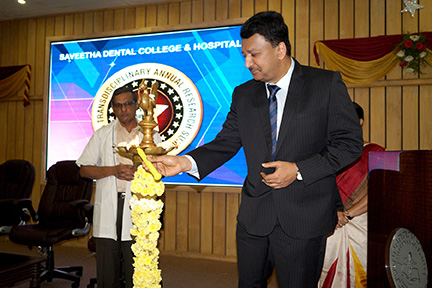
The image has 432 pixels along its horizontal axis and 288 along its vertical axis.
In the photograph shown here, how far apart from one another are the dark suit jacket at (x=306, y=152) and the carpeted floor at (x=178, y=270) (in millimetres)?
2439

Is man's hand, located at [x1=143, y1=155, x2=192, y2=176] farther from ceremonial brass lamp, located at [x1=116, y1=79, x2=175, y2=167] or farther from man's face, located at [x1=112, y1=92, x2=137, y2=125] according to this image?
man's face, located at [x1=112, y1=92, x2=137, y2=125]

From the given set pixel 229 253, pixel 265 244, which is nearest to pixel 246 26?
pixel 265 244

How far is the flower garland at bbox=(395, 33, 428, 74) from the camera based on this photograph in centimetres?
390

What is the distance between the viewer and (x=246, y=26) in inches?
60.0

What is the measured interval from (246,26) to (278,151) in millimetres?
510

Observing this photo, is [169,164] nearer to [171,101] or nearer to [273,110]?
[273,110]

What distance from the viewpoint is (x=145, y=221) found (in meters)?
1.30

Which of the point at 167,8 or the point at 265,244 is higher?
the point at 167,8

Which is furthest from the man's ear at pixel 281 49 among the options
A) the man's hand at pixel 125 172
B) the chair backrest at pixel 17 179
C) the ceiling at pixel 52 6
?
the ceiling at pixel 52 6

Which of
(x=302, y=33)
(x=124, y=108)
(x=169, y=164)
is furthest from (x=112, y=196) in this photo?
(x=302, y=33)

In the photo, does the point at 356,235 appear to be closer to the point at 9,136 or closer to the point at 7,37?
the point at 9,136

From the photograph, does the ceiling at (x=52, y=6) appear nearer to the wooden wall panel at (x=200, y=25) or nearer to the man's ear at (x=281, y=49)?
the wooden wall panel at (x=200, y=25)

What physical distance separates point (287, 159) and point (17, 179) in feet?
12.0

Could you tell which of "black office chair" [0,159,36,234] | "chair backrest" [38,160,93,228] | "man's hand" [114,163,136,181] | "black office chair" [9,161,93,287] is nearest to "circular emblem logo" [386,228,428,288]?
"man's hand" [114,163,136,181]
